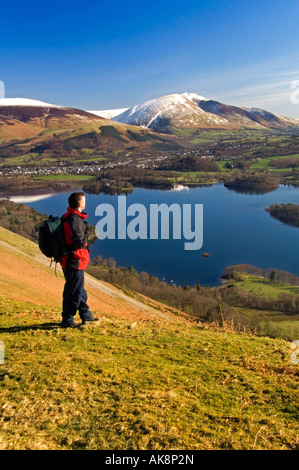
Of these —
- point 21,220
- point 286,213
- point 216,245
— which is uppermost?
point 286,213

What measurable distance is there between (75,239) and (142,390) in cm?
332

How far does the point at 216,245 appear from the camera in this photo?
91875mm

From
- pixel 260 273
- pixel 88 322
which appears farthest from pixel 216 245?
pixel 88 322

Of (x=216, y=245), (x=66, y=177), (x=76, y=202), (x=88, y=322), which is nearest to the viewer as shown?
(x=76, y=202)

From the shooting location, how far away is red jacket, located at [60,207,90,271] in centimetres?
672

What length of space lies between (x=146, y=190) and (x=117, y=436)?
540ft

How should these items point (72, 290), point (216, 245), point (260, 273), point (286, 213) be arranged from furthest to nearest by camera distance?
point (286, 213) < point (216, 245) < point (260, 273) < point (72, 290)

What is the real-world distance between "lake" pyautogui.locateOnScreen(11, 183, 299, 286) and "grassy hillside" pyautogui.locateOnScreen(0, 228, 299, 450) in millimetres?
65172

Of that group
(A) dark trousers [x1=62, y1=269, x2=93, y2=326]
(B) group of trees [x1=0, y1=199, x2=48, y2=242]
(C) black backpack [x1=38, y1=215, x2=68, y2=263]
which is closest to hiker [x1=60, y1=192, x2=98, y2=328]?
(A) dark trousers [x1=62, y1=269, x2=93, y2=326]

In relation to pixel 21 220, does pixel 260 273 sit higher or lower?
lower

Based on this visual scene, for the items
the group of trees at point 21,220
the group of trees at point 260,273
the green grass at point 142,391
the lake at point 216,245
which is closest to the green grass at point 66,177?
the lake at point 216,245

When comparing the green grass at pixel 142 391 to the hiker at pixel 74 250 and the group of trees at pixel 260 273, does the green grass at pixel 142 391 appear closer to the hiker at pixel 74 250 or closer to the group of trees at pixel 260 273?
the hiker at pixel 74 250

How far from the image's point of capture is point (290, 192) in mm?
146500

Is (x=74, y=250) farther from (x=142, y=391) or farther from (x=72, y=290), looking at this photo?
(x=142, y=391)
